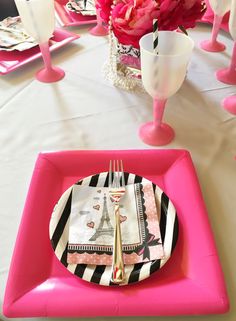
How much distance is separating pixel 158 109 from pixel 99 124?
146mm

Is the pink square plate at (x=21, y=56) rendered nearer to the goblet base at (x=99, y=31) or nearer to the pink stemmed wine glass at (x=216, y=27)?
the goblet base at (x=99, y=31)

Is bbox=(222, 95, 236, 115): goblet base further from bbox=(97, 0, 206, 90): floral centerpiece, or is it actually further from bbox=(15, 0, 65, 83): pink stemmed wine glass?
bbox=(15, 0, 65, 83): pink stemmed wine glass

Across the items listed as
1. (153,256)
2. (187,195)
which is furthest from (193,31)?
(153,256)

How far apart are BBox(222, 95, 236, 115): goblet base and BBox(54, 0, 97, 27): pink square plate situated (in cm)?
54

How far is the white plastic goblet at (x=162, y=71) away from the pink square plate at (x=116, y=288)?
0.13 meters

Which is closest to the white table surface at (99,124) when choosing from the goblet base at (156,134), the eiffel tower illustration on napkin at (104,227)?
the goblet base at (156,134)

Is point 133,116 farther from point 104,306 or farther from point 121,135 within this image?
point 104,306

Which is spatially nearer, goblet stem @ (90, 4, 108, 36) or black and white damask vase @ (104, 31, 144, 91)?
black and white damask vase @ (104, 31, 144, 91)

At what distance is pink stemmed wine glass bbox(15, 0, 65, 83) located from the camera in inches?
30.6

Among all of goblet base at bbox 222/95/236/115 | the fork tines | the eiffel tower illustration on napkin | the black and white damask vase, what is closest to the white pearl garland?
the black and white damask vase

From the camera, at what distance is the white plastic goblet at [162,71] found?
1.95ft

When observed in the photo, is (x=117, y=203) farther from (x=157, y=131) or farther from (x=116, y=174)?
→ (x=157, y=131)

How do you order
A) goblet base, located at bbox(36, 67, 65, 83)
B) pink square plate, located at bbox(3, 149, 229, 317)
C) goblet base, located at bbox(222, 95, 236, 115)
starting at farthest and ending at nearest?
goblet base, located at bbox(36, 67, 65, 83)
goblet base, located at bbox(222, 95, 236, 115)
pink square plate, located at bbox(3, 149, 229, 317)

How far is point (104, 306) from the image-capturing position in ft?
1.44
